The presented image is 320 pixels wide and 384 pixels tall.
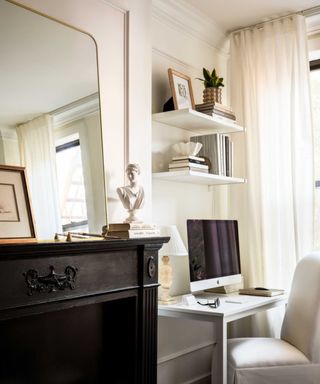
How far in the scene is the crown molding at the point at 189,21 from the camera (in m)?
2.97

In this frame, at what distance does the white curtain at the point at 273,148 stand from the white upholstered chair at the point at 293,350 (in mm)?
453

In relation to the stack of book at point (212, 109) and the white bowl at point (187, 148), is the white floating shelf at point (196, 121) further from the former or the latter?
the white bowl at point (187, 148)

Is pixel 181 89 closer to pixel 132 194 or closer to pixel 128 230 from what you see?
pixel 132 194

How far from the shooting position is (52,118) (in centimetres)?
214

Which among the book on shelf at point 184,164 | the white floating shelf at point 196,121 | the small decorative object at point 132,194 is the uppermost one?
the white floating shelf at point 196,121

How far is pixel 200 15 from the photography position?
3230 mm

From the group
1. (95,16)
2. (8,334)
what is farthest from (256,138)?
(8,334)

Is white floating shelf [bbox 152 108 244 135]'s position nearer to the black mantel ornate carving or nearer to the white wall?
the white wall

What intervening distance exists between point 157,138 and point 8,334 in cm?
151

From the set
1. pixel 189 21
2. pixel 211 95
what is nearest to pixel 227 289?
pixel 211 95

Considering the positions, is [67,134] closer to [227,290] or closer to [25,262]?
[25,262]

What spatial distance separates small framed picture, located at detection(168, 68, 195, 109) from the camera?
289cm

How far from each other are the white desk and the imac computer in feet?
0.51

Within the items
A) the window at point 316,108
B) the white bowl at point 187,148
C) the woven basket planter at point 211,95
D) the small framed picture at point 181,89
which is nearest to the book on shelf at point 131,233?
the white bowl at point 187,148
